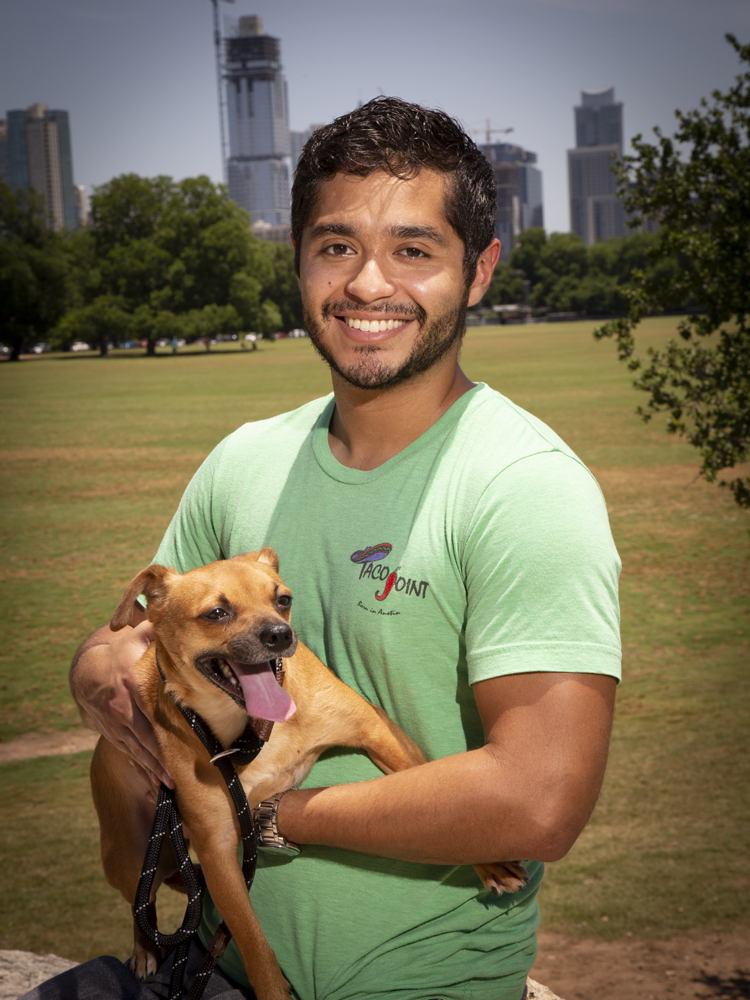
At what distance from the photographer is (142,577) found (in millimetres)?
2203

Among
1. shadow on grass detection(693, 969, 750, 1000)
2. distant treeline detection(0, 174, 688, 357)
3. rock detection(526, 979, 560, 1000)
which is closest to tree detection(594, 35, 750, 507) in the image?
shadow on grass detection(693, 969, 750, 1000)

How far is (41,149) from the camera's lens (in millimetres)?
122625

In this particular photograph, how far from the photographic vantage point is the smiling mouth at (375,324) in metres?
2.08

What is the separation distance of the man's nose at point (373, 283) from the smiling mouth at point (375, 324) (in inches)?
2.2

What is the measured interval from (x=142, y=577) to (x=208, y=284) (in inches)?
3537

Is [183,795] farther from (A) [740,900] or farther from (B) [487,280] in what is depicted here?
(A) [740,900]

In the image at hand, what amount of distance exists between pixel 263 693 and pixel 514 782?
61cm

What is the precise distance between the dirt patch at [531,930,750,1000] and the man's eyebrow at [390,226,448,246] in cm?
417

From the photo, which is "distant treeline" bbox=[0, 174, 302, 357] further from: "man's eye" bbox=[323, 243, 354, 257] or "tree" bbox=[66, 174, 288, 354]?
"man's eye" bbox=[323, 243, 354, 257]

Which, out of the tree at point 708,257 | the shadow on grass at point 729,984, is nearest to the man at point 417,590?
the shadow on grass at point 729,984

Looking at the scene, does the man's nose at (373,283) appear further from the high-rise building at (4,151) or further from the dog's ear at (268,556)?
the high-rise building at (4,151)

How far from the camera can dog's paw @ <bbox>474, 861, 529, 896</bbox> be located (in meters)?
1.92

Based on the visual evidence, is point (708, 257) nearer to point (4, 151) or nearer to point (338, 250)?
point (338, 250)

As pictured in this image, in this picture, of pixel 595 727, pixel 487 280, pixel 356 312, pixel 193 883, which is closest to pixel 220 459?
pixel 356 312
